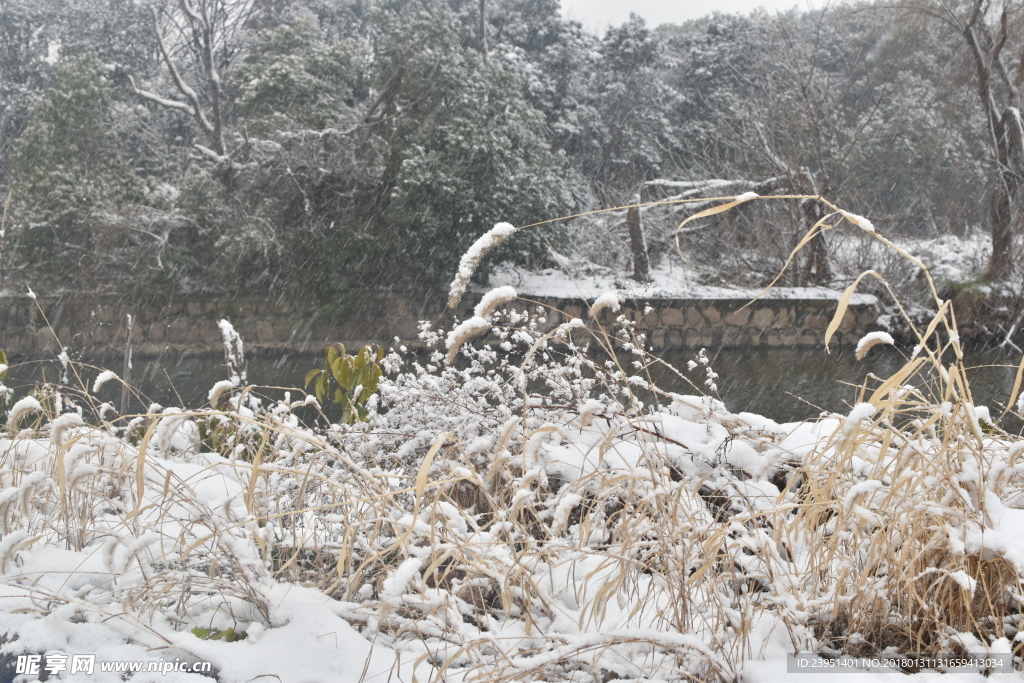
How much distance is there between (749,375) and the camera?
276 inches

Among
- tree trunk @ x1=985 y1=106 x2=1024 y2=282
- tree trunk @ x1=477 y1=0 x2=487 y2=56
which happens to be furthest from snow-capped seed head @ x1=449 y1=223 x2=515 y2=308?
tree trunk @ x1=477 y1=0 x2=487 y2=56

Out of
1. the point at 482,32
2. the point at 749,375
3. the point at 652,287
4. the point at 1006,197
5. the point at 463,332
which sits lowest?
the point at 749,375

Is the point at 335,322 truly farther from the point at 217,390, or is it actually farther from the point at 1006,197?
the point at 1006,197

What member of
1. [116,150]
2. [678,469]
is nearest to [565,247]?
[116,150]

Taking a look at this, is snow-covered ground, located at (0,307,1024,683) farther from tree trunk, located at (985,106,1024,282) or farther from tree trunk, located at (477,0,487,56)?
tree trunk, located at (477,0,487,56)

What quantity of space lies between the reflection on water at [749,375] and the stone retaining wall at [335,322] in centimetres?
22

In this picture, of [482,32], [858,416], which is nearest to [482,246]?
[858,416]

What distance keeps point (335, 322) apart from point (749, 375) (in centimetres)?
462

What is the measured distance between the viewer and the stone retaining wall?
832 cm

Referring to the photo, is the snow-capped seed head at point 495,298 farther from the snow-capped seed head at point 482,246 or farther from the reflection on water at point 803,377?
the reflection on water at point 803,377

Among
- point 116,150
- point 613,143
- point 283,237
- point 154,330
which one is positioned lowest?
point 154,330

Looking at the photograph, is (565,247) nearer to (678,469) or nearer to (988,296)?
(988,296)

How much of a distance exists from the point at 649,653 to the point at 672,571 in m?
0.11

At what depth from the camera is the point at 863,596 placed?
96 centimetres
